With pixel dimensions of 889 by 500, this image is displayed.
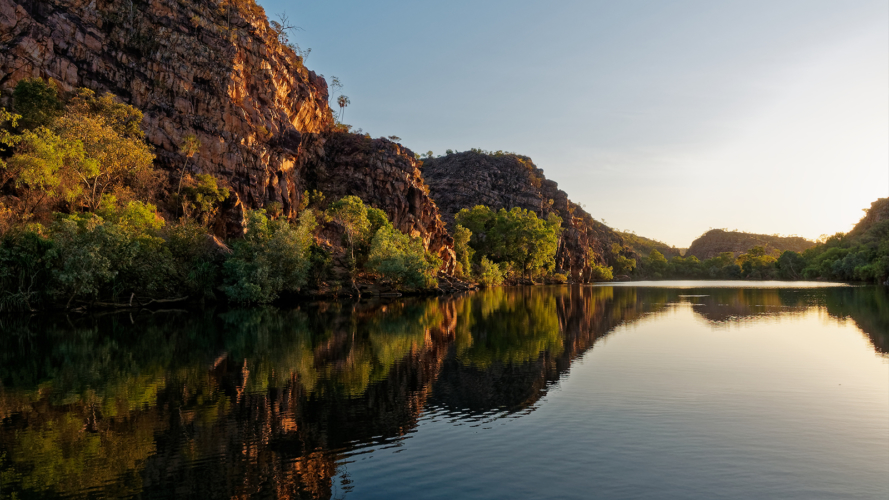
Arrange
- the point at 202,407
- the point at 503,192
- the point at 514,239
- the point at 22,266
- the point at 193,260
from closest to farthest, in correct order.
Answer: the point at 202,407 < the point at 22,266 < the point at 193,260 < the point at 514,239 < the point at 503,192

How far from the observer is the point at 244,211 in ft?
229

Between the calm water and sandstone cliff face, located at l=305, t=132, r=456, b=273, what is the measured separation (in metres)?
67.7

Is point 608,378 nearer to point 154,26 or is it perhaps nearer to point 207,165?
point 207,165

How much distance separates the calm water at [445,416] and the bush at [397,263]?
39.7 m

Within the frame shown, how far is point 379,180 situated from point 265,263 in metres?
46.1

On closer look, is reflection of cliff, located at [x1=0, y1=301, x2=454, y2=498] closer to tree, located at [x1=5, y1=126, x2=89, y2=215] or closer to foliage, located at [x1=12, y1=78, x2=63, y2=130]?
tree, located at [x1=5, y1=126, x2=89, y2=215]

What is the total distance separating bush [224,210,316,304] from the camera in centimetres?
5491

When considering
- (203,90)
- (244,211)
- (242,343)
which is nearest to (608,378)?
(242,343)

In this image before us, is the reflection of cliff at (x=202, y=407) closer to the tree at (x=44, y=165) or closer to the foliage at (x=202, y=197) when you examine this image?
the tree at (x=44, y=165)

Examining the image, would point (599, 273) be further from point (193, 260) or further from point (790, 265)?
point (193, 260)

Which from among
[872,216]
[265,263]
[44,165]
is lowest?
[265,263]

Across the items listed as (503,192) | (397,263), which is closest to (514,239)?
(503,192)

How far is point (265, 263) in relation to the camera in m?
56.0

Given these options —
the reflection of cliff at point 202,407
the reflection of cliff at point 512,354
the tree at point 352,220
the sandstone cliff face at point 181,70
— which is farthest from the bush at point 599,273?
the reflection of cliff at point 202,407
